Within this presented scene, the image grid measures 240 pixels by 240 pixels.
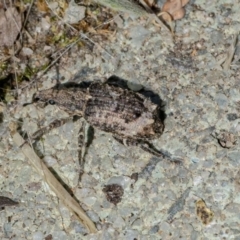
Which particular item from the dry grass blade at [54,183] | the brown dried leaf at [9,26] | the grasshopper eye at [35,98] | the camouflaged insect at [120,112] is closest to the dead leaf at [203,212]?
the camouflaged insect at [120,112]

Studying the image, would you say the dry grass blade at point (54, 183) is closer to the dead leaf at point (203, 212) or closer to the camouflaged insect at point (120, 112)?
the camouflaged insect at point (120, 112)

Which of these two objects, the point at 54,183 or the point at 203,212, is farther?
the point at 54,183

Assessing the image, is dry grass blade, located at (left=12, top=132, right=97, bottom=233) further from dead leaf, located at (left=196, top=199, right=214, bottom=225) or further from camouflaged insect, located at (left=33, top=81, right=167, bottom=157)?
dead leaf, located at (left=196, top=199, right=214, bottom=225)

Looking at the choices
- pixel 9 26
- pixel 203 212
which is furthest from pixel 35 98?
pixel 203 212

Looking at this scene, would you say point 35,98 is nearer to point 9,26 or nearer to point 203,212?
point 9,26

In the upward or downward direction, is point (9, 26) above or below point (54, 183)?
above

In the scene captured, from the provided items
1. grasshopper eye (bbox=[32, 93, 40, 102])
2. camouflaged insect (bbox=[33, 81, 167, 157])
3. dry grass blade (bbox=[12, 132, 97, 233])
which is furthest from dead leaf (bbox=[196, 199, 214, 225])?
grasshopper eye (bbox=[32, 93, 40, 102])
